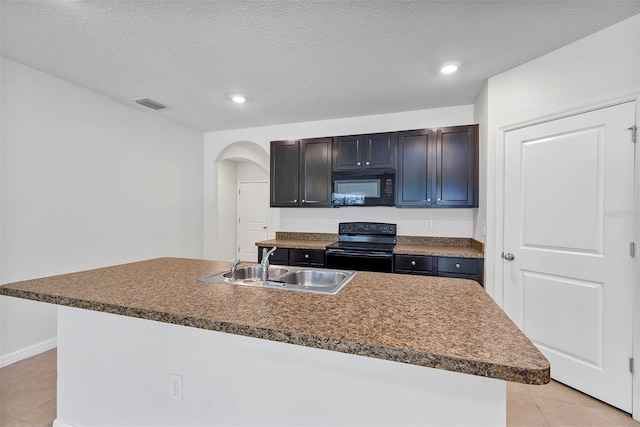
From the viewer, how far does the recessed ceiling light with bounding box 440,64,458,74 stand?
7.90 ft

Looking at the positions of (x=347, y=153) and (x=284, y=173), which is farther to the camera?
(x=284, y=173)

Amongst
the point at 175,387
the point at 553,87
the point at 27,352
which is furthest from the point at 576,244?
the point at 27,352

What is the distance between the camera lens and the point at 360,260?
10.1ft

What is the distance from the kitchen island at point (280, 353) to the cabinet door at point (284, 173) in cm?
219

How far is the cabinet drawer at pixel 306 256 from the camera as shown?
11.0 feet

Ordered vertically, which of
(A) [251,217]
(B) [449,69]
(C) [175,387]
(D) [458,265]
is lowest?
(C) [175,387]

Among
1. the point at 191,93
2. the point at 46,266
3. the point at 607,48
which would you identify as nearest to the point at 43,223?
the point at 46,266

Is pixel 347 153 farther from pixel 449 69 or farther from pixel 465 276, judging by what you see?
pixel 465 276

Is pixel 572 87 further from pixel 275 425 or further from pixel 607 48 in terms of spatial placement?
pixel 275 425

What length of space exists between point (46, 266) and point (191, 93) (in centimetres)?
212

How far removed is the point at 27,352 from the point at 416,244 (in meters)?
3.98

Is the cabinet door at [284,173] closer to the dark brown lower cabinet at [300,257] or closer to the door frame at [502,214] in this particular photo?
the dark brown lower cabinet at [300,257]

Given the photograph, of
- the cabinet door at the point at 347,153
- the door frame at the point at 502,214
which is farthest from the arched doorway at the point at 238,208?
the door frame at the point at 502,214

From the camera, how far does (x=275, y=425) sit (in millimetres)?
Answer: 1160
